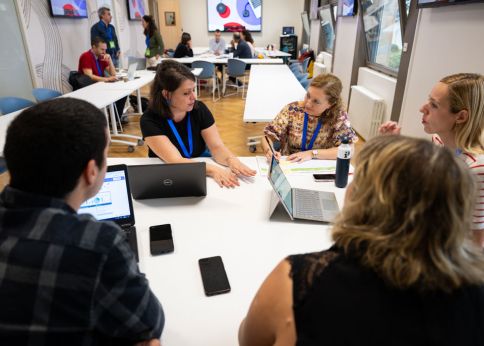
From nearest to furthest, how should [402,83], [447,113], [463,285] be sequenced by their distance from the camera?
1. [463,285]
2. [447,113]
3. [402,83]

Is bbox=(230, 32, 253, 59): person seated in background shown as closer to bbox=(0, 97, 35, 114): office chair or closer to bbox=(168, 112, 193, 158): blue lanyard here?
bbox=(0, 97, 35, 114): office chair

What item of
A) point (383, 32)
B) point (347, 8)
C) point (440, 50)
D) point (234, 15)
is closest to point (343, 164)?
point (440, 50)

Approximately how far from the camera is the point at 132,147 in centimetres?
443

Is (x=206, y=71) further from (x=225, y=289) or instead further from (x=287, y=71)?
(x=225, y=289)

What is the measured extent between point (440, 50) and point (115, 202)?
124 inches

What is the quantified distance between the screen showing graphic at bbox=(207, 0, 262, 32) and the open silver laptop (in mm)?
10821

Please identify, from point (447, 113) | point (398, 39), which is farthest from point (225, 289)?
point (398, 39)

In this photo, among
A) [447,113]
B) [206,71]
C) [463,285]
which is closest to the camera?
Result: [463,285]

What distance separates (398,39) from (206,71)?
149 inches

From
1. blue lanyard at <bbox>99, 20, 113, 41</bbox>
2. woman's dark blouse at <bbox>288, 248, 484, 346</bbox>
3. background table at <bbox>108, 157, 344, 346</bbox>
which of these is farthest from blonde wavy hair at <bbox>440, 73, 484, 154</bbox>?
blue lanyard at <bbox>99, 20, 113, 41</bbox>

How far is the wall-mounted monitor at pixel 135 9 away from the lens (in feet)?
26.7

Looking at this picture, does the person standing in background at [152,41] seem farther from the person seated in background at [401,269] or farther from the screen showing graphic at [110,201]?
the person seated in background at [401,269]

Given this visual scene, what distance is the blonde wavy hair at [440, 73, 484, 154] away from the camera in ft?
4.99

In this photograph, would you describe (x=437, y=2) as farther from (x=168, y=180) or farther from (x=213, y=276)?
(x=213, y=276)
